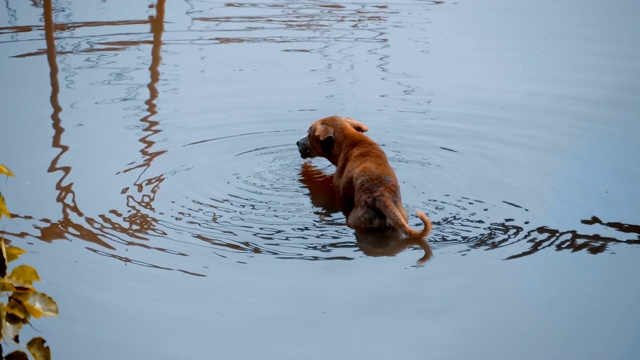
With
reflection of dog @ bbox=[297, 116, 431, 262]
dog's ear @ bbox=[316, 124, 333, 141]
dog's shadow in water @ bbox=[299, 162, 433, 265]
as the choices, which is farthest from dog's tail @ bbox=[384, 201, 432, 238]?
dog's ear @ bbox=[316, 124, 333, 141]

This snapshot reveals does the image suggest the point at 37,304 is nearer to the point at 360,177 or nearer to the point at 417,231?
the point at 417,231

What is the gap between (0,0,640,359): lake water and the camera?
401 centimetres

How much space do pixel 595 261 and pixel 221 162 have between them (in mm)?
2395

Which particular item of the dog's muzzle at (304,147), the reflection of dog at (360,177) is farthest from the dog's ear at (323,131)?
the dog's muzzle at (304,147)

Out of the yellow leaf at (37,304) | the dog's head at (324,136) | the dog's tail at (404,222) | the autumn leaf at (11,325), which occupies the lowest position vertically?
the dog's tail at (404,222)

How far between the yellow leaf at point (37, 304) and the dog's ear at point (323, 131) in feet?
12.1

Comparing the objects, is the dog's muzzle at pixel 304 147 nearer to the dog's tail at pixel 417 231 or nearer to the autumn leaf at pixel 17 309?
the dog's tail at pixel 417 231

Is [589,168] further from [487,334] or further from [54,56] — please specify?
[54,56]

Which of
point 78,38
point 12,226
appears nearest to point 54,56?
point 78,38

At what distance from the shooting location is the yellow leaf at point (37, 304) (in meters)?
2.11

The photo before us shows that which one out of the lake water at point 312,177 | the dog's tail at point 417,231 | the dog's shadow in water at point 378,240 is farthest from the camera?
the dog's shadow in water at point 378,240

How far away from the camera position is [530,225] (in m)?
5.05

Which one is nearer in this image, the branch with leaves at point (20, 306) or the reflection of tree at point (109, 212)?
the branch with leaves at point (20, 306)

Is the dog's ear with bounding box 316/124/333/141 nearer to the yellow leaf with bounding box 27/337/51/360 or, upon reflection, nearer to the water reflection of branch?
the water reflection of branch
